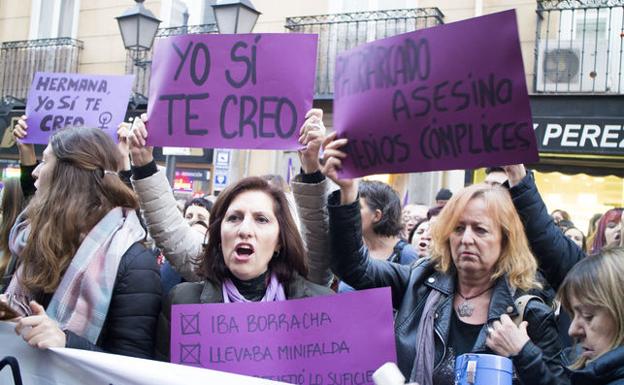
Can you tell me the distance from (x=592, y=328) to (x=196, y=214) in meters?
3.14

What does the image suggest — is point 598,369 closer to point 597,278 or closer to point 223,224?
point 597,278

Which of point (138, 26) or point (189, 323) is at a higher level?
point (138, 26)

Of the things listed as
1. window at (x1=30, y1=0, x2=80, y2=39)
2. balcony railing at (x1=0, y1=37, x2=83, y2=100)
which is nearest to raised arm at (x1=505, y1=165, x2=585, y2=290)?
balcony railing at (x1=0, y1=37, x2=83, y2=100)

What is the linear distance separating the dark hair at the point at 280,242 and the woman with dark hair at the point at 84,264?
0.67 feet

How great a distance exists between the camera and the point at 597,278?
7.53 feet

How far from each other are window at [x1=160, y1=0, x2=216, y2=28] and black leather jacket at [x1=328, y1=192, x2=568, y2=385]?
1087cm

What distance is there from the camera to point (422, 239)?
5195 mm

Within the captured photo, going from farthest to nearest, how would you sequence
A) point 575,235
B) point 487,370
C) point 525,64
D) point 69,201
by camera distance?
1. point 525,64
2. point 575,235
3. point 69,201
4. point 487,370

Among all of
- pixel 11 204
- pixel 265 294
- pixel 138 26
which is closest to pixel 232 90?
pixel 265 294

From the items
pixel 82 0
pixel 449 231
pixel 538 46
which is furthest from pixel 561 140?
pixel 82 0

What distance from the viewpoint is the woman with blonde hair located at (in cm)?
254

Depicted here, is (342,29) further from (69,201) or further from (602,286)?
(602,286)

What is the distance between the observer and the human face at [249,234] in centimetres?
260

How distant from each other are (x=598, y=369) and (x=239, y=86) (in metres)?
1.64
